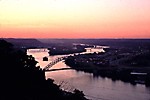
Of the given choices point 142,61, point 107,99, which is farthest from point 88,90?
point 142,61

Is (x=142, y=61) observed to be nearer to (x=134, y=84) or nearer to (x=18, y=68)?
(x=134, y=84)

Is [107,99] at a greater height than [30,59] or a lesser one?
lesser

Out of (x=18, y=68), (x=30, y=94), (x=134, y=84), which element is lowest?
(x=134, y=84)

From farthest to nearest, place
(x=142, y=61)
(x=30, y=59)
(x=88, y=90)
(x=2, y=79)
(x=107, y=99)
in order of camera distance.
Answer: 1. (x=142, y=61)
2. (x=88, y=90)
3. (x=107, y=99)
4. (x=30, y=59)
5. (x=2, y=79)

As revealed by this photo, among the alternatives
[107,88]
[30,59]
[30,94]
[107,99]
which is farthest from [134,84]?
[30,94]

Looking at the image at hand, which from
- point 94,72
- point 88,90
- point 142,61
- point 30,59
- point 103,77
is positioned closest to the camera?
point 30,59

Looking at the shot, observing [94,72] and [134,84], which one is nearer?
[134,84]
